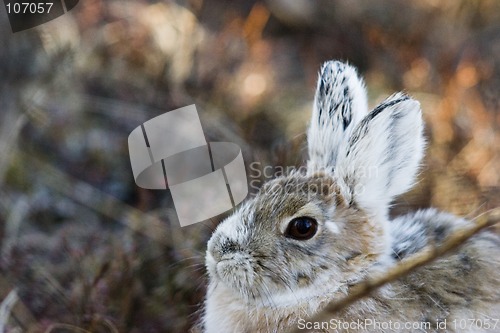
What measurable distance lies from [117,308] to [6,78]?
1766 mm

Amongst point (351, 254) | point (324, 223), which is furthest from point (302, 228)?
point (351, 254)

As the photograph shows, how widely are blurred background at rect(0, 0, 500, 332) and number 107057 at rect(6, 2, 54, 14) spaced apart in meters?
0.09

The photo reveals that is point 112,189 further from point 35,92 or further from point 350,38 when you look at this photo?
point 350,38

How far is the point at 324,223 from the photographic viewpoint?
97.2 inches

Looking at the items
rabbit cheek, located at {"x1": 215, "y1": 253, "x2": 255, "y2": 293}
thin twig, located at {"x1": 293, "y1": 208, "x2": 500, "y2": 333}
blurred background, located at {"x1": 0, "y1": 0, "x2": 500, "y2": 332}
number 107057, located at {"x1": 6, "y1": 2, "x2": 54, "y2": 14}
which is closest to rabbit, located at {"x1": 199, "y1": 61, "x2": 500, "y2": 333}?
rabbit cheek, located at {"x1": 215, "y1": 253, "x2": 255, "y2": 293}

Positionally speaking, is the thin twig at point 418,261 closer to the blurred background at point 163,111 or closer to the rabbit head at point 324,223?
the rabbit head at point 324,223

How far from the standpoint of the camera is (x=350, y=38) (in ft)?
15.2

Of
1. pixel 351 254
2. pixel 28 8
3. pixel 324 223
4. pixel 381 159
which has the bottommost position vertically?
pixel 351 254

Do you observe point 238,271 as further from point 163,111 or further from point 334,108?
point 163,111

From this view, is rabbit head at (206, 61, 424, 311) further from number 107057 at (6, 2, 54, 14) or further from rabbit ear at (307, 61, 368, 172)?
number 107057 at (6, 2, 54, 14)

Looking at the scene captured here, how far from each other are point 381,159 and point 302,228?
1.22ft

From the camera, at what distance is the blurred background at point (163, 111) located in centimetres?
308

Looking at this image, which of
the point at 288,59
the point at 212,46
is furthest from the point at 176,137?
the point at 288,59

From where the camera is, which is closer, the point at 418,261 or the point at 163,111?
the point at 418,261
